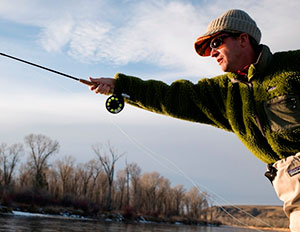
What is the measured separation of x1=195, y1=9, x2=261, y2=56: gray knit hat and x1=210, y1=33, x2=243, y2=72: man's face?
0.19ft

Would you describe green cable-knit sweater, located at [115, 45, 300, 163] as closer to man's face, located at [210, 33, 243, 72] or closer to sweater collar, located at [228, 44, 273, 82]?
sweater collar, located at [228, 44, 273, 82]

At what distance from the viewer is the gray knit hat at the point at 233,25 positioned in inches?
95.5

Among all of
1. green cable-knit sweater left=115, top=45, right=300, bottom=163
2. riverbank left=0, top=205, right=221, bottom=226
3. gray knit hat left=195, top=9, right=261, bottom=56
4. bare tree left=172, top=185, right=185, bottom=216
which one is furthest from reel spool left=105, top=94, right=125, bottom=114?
bare tree left=172, top=185, right=185, bottom=216

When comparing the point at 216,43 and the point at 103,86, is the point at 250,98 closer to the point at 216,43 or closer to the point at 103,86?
the point at 216,43

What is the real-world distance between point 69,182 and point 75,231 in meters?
34.3

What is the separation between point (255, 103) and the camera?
2.37m

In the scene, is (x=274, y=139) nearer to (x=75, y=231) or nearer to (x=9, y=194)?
(x=75, y=231)

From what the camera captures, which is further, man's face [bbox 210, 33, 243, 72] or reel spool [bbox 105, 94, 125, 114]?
reel spool [bbox 105, 94, 125, 114]

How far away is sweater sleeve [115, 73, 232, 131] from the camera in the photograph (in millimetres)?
2791

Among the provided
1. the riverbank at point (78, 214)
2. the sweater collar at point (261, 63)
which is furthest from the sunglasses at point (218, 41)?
the riverbank at point (78, 214)

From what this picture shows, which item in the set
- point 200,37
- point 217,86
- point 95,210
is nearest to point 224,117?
point 217,86

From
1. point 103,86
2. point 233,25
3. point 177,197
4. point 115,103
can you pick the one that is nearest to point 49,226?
point 115,103

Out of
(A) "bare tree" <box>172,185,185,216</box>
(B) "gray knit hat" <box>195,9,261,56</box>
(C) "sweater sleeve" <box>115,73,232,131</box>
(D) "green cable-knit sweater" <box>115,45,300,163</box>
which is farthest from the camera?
(A) "bare tree" <box>172,185,185,216</box>

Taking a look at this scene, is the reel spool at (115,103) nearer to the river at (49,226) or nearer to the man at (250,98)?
the man at (250,98)
